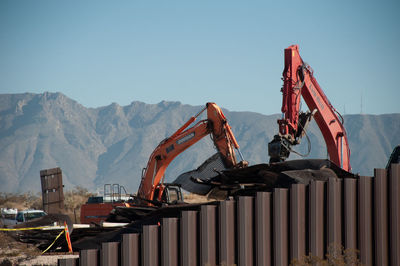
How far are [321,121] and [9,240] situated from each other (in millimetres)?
10184

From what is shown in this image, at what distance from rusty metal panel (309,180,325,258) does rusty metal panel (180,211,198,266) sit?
1920mm

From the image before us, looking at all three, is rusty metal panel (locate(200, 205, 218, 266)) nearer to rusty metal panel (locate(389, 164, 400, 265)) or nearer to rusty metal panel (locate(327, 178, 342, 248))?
rusty metal panel (locate(327, 178, 342, 248))

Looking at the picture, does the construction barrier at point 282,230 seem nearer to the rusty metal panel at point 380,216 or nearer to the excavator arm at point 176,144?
the rusty metal panel at point 380,216

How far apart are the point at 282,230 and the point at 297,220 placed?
0.29 m

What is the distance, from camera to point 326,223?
34.8 ft

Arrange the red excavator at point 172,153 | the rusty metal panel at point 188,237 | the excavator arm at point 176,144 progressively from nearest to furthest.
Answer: the rusty metal panel at point 188,237, the red excavator at point 172,153, the excavator arm at point 176,144

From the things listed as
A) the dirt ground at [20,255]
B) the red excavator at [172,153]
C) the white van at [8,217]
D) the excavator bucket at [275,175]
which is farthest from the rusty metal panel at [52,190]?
the excavator bucket at [275,175]

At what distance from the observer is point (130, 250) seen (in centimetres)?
952

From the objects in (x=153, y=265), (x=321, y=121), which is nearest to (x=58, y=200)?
(x=321, y=121)

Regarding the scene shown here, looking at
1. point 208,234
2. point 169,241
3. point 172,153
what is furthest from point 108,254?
point 172,153

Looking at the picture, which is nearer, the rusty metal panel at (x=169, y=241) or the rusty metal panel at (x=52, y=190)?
the rusty metal panel at (x=169, y=241)

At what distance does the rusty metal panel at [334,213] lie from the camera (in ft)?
34.6

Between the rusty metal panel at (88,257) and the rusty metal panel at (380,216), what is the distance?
183 inches

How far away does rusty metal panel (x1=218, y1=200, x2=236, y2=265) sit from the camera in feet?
32.6
